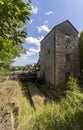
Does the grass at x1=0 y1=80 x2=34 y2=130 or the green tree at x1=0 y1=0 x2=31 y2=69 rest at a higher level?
the green tree at x1=0 y1=0 x2=31 y2=69

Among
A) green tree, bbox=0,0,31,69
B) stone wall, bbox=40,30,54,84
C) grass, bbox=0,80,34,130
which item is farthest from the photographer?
stone wall, bbox=40,30,54,84

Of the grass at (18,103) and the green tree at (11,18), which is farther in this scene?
the grass at (18,103)

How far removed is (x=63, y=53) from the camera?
23.8 metres

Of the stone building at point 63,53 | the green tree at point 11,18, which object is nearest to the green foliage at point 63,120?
the green tree at point 11,18

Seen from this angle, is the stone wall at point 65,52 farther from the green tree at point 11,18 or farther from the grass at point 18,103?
the green tree at point 11,18

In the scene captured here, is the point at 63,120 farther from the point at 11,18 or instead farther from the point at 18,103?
the point at 11,18

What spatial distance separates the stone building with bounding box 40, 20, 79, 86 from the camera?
23250 mm

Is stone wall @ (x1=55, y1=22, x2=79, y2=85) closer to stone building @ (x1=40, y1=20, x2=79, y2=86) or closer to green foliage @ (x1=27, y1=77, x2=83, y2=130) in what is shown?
stone building @ (x1=40, y1=20, x2=79, y2=86)

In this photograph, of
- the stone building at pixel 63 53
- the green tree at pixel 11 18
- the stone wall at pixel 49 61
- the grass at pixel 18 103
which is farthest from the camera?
the stone wall at pixel 49 61

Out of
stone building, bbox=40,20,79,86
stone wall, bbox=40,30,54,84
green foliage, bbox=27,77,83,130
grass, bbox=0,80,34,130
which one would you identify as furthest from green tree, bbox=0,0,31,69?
stone wall, bbox=40,30,54,84

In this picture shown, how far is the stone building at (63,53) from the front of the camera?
23.2 m

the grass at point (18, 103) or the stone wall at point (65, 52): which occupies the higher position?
the stone wall at point (65, 52)

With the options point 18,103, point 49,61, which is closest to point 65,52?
point 49,61

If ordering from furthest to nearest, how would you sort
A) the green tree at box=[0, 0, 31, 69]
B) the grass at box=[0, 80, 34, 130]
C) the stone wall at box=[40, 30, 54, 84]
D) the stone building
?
the stone wall at box=[40, 30, 54, 84]
the stone building
the grass at box=[0, 80, 34, 130]
the green tree at box=[0, 0, 31, 69]
